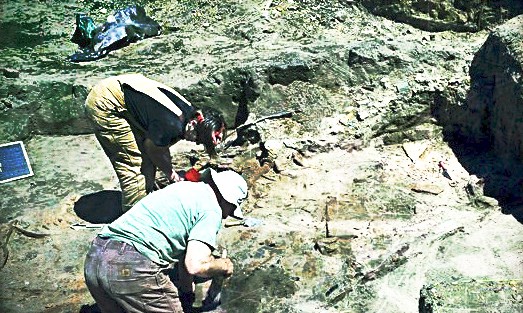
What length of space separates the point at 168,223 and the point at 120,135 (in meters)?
1.56

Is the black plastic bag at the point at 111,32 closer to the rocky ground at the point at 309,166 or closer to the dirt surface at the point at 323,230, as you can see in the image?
the rocky ground at the point at 309,166

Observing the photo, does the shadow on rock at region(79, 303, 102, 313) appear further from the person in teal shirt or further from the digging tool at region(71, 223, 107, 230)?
the digging tool at region(71, 223, 107, 230)

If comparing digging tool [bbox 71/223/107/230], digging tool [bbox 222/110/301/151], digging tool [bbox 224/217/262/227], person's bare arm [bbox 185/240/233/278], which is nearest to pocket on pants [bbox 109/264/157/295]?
person's bare arm [bbox 185/240/233/278]

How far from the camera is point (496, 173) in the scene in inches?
227

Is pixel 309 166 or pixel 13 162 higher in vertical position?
pixel 309 166

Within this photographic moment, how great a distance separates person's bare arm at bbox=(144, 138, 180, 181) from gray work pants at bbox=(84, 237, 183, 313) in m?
1.36

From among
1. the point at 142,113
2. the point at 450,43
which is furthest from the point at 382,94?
the point at 142,113

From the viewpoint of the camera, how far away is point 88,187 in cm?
598

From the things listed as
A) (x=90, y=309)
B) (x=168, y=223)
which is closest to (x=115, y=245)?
(x=168, y=223)

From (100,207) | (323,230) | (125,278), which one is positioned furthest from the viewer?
(100,207)

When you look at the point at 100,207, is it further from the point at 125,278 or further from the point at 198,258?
the point at 198,258

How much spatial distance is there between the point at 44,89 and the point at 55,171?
1120 mm

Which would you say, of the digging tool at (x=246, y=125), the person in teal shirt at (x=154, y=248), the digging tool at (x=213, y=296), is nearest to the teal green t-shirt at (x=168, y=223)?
the person in teal shirt at (x=154, y=248)

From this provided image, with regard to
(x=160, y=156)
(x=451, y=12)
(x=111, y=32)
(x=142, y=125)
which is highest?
(x=451, y=12)
